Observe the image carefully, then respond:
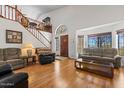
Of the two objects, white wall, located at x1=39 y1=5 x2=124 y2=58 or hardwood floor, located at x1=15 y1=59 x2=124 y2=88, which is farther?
white wall, located at x1=39 y1=5 x2=124 y2=58

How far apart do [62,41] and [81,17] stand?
88.5 inches

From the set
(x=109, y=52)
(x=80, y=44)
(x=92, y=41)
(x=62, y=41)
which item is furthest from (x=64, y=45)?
(x=109, y=52)

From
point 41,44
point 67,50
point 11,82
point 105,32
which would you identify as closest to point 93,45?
point 105,32

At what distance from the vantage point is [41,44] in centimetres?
372

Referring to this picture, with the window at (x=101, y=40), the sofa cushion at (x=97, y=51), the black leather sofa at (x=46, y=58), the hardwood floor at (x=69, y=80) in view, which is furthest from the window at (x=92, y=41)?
the hardwood floor at (x=69, y=80)

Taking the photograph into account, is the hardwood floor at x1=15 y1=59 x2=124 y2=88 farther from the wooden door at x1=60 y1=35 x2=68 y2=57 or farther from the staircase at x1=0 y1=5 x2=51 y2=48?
the wooden door at x1=60 y1=35 x2=68 y2=57

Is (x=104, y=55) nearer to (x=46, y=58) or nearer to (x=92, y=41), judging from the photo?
(x=92, y=41)

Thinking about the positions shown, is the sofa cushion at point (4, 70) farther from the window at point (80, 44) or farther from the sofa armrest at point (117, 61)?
the window at point (80, 44)

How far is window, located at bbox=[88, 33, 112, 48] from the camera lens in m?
5.31

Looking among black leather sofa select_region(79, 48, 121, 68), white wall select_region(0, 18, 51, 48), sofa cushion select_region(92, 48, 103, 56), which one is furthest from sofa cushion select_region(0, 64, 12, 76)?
sofa cushion select_region(92, 48, 103, 56)

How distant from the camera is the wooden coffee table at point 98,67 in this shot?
11.3ft
